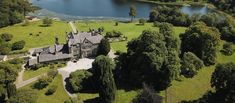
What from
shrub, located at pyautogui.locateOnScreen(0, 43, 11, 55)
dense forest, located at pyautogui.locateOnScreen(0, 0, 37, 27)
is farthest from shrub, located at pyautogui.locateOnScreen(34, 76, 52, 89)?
dense forest, located at pyautogui.locateOnScreen(0, 0, 37, 27)

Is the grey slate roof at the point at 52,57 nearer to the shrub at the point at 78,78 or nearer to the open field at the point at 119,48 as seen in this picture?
the open field at the point at 119,48

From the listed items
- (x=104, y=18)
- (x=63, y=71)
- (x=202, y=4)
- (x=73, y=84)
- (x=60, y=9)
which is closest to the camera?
(x=73, y=84)

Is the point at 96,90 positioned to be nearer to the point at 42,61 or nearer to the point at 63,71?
the point at 63,71

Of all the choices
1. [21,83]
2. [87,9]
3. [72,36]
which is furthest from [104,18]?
[21,83]

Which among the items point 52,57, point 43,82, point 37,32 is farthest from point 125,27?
point 43,82

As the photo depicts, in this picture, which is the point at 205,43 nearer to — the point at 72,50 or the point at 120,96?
the point at 120,96

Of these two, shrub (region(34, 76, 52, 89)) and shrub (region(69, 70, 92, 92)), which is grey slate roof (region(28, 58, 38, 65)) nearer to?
shrub (region(34, 76, 52, 89))

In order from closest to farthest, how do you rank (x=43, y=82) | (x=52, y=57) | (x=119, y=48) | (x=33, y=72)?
(x=43, y=82), (x=33, y=72), (x=52, y=57), (x=119, y=48)
